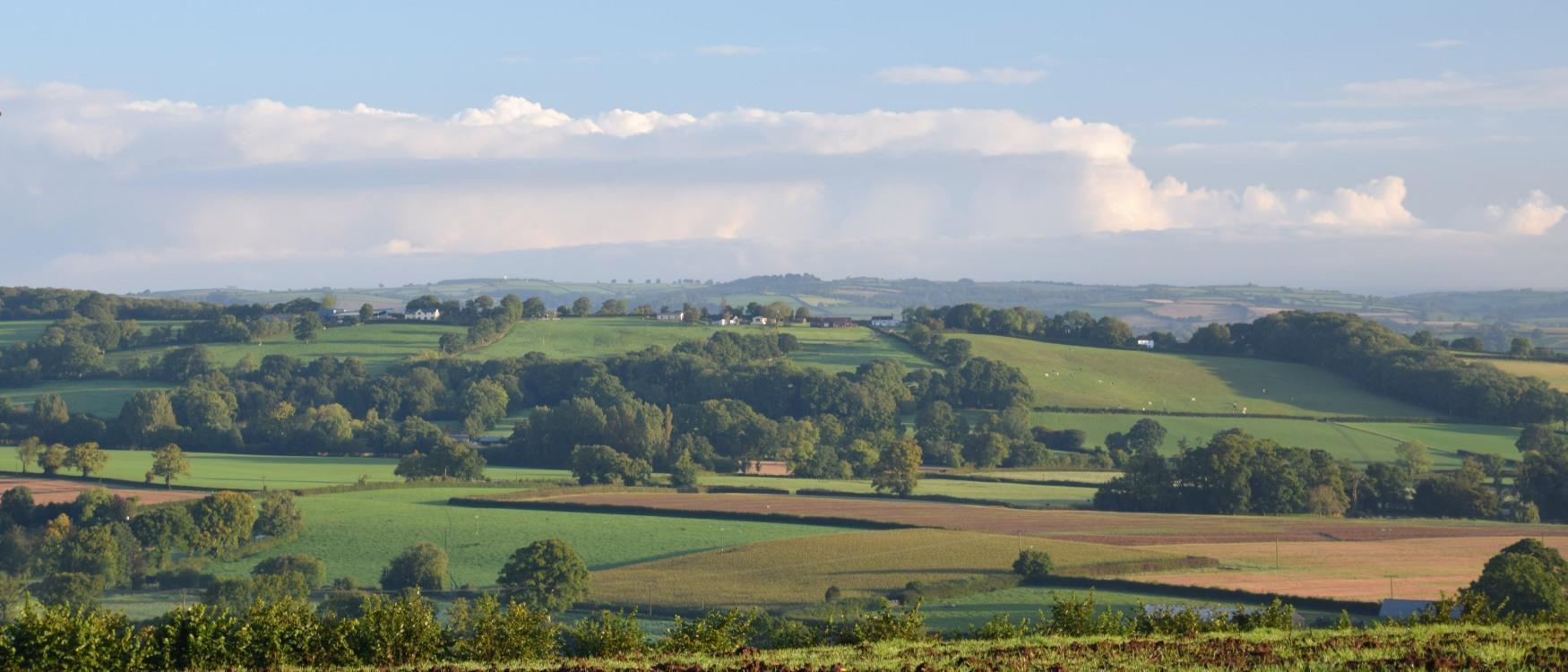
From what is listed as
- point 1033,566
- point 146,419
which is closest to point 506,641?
point 1033,566

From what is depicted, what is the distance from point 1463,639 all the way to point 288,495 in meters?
75.0

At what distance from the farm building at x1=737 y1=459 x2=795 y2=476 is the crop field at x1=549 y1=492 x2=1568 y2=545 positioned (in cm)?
2112

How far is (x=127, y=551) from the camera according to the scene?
74.1 m

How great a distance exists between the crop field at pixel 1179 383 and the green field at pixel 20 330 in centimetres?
10537

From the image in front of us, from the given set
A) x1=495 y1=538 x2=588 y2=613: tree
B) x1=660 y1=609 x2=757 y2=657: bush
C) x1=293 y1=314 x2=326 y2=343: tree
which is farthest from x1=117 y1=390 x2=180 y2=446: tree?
x1=660 y1=609 x2=757 y2=657: bush

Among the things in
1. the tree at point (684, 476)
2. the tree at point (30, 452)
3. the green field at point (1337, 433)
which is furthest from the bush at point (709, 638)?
the tree at point (30, 452)

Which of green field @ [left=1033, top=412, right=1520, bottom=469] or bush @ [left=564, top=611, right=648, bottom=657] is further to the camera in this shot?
green field @ [left=1033, top=412, right=1520, bottom=469]

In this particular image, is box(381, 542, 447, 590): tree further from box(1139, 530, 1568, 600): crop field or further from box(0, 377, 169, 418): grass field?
box(0, 377, 169, 418): grass field

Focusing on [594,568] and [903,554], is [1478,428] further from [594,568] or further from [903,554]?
[594,568]

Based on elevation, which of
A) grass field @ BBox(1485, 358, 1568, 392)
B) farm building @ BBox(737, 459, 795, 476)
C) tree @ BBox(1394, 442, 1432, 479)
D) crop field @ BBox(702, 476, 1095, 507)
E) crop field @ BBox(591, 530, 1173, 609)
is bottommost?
farm building @ BBox(737, 459, 795, 476)

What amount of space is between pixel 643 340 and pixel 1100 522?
96.9m

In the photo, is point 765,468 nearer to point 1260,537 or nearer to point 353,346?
point 1260,537

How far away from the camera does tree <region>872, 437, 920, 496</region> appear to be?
4149 inches

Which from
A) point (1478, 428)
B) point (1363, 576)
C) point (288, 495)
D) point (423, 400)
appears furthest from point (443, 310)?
point (1363, 576)
